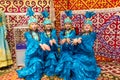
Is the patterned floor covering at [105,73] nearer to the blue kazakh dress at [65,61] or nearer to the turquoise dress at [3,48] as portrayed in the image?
the turquoise dress at [3,48]

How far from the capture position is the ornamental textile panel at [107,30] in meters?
3.79

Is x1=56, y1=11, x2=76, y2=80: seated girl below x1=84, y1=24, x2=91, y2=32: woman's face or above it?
below

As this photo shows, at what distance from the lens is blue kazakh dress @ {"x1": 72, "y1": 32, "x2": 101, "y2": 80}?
244cm

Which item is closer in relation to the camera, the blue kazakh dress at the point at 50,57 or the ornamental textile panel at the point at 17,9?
the blue kazakh dress at the point at 50,57

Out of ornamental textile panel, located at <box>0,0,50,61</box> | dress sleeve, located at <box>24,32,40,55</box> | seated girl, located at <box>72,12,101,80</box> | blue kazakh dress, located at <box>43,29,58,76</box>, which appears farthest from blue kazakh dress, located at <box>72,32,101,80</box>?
ornamental textile panel, located at <box>0,0,50,61</box>

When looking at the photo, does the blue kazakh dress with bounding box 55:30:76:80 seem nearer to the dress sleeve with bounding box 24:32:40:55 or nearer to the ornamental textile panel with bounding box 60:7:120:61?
the dress sleeve with bounding box 24:32:40:55

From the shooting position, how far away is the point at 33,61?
2.55 meters

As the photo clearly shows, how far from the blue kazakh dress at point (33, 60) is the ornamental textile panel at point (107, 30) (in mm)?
1400

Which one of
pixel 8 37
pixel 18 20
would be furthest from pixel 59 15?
pixel 8 37

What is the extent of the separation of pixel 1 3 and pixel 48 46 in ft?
5.98

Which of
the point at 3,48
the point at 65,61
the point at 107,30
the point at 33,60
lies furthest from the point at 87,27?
the point at 3,48

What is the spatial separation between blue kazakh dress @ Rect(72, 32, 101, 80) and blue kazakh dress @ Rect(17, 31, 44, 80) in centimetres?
42

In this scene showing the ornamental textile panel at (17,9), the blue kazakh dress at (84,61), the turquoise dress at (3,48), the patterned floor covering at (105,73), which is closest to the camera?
the blue kazakh dress at (84,61)

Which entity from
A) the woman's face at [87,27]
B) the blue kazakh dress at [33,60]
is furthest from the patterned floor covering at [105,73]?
the woman's face at [87,27]
